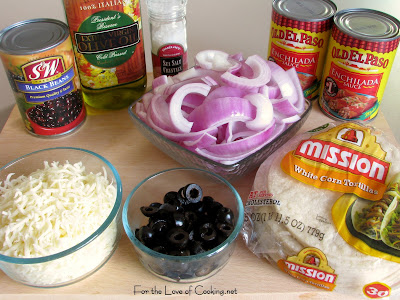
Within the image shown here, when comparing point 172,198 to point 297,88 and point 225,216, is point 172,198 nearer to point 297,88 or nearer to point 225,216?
point 225,216

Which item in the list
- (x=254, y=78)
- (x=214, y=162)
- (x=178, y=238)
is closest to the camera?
(x=178, y=238)

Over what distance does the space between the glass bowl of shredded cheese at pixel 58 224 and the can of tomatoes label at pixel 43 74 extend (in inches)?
8.1

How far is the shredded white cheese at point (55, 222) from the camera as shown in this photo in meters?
0.67

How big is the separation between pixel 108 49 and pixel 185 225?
52 centimetres

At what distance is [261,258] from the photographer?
76cm

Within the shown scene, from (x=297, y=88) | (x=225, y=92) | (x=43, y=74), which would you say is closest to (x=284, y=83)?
(x=297, y=88)

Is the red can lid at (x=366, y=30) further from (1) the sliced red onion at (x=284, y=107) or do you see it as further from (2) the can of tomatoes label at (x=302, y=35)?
(1) the sliced red onion at (x=284, y=107)

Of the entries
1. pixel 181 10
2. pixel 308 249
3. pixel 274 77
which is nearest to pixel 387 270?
pixel 308 249

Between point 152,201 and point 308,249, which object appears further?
point 152,201

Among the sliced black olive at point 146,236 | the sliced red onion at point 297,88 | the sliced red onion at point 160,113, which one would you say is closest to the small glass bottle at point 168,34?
the sliced red onion at point 160,113

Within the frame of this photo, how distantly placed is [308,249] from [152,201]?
0.31 m

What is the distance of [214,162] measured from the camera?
81 cm

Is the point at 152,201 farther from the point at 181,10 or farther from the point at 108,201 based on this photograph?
the point at 181,10

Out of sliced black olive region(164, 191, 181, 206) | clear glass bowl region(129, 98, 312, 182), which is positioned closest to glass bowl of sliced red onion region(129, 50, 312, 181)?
clear glass bowl region(129, 98, 312, 182)
